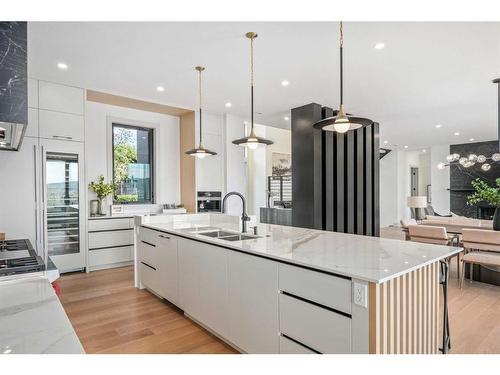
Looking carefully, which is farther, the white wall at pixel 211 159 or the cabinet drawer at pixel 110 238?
the white wall at pixel 211 159

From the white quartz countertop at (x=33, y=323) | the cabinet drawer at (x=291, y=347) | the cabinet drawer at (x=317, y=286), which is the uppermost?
the white quartz countertop at (x=33, y=323)

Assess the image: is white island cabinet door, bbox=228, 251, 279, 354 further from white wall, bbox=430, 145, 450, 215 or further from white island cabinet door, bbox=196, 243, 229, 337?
white wall, bbox=430, 145, 450, 215

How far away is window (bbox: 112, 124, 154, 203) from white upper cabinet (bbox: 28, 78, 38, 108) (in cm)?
139

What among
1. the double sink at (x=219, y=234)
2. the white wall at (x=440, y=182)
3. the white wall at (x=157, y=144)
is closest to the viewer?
the double sink at (x=219, y=234)

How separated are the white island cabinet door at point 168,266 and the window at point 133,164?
256 centimetres

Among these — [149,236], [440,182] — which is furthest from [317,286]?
[440,182]

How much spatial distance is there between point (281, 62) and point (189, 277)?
2589 mm

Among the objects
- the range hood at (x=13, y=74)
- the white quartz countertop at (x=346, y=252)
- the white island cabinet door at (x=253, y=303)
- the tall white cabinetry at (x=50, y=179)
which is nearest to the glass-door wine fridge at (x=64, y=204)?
the tall white cabinetry at (x=50, y=179)

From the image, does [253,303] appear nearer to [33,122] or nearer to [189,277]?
[189,277]

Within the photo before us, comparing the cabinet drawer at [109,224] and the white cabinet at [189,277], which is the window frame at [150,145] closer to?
the cabinet drawer at [109,224]

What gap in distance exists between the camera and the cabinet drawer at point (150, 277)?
11.1 ft
